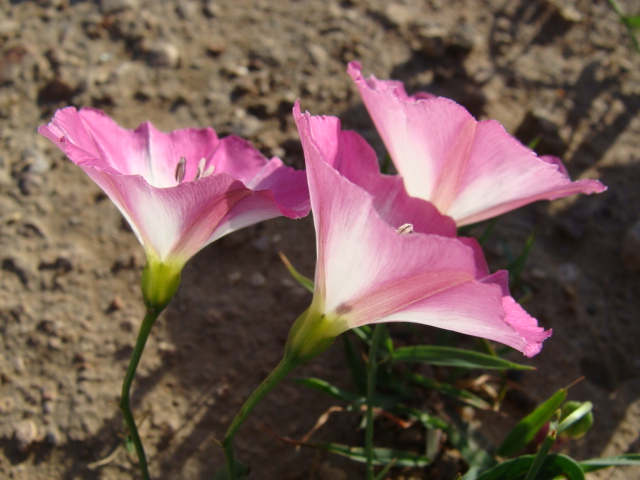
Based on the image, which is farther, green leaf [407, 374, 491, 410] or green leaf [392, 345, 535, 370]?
green leaf [407, 374, 491, 410]

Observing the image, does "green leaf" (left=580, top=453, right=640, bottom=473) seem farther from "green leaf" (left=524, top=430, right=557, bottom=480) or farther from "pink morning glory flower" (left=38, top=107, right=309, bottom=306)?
"pink morning glory flower" (left=38, top=107, right=309, bottom=306)

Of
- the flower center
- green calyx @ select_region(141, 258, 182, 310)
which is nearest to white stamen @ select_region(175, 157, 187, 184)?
the flower center

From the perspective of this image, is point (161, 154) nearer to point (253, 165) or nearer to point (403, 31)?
point (253, 165)

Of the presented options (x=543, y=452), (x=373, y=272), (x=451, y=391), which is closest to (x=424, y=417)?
(x=451, y=391)

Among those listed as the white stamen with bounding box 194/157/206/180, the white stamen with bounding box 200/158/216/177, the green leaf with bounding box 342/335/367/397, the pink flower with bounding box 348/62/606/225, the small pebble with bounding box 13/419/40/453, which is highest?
the pink flower with bounding box 348/62/606/225

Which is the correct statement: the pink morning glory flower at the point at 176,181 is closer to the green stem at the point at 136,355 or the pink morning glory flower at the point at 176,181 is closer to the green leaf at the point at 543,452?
the green stem at the point at 136,355

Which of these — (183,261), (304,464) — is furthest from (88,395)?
(183,261)
